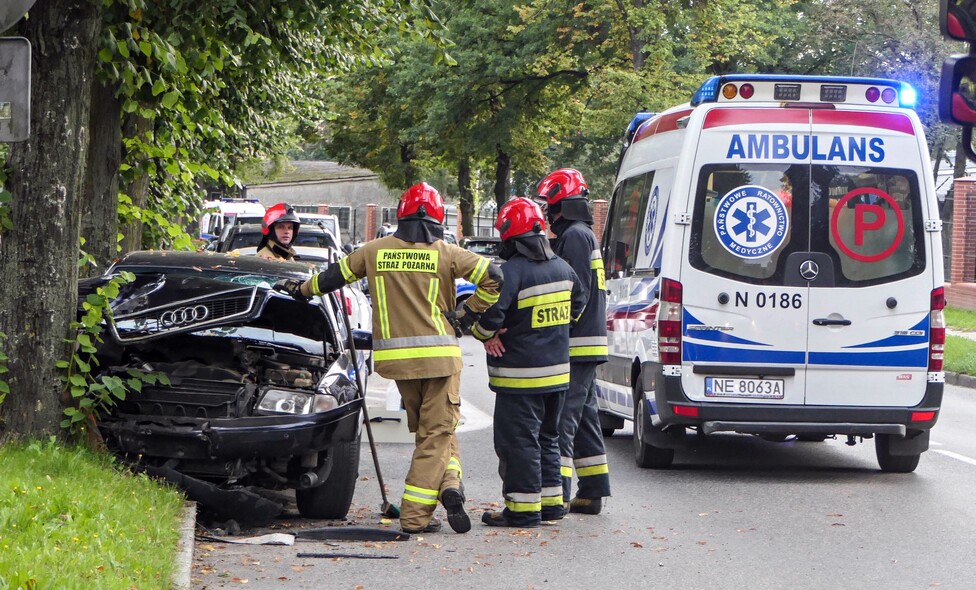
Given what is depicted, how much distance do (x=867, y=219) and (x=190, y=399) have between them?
462 centimetres

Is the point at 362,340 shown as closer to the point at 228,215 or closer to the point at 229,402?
the point at 229,402

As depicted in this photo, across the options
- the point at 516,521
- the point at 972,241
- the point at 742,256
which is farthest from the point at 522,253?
the point at 972,241

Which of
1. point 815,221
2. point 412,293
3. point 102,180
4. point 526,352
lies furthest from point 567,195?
point 102,180

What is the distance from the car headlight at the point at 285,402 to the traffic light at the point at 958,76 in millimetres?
3770

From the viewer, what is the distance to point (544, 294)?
7750 millimetres

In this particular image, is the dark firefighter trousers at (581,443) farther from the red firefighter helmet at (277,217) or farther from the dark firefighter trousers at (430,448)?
the red firefighter helmet at (277,217)

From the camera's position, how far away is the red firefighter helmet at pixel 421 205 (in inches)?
295

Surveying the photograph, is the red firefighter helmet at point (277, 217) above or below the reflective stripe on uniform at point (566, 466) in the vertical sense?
above

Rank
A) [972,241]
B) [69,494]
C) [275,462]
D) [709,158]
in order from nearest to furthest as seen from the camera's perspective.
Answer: [69,494] < [275,462] < [709,158] < [972,241]

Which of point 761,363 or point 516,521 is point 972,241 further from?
point 516,521

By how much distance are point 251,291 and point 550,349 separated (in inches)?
66.7

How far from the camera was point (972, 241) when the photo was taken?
85.3ft

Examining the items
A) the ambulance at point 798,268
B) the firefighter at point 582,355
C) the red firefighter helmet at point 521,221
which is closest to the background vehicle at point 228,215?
the ambulance at point 798,268

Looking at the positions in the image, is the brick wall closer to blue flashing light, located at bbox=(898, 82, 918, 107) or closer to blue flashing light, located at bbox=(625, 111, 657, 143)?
blue flashing light, located at bbox=(625, 111, 657, 143)
